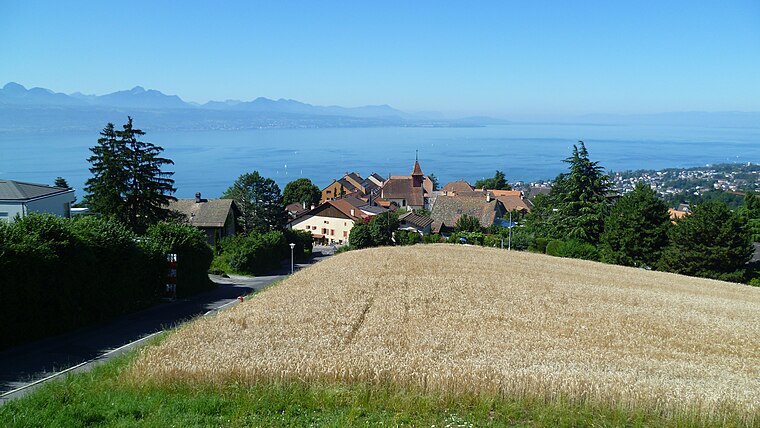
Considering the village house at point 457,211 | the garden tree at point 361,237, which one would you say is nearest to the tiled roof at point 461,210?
the village house at point 457,211

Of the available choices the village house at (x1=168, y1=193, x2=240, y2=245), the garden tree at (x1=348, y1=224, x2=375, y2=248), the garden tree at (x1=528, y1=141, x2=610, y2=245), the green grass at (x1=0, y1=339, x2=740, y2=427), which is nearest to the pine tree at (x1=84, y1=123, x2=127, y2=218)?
the village house at (x1=168, y1=193, x2=240, y2=245)

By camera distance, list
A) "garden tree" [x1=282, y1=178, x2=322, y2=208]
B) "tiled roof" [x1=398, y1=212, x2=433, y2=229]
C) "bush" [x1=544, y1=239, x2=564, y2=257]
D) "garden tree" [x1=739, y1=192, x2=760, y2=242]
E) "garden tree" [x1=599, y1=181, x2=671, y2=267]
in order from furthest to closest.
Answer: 1. "garden tree" [x1=282, y1=178, x2=322, y2=208]
2. "tiled roof" [x1=398, y1=212, x2=433, y2=229]
3. "bush" [x1=544, y1=239, x2=564, y2=257]
4. "garden tree" [x1=739, y1=192, x2=760, y2=242]
5. "garden tree" [x1=599, y1=181, x2=671, y2=267]

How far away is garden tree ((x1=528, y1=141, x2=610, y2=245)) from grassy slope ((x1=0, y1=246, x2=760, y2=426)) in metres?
27.9

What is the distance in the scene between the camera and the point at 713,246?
3966cm

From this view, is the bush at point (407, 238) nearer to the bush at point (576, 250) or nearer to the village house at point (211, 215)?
the bush at point (576, 250)

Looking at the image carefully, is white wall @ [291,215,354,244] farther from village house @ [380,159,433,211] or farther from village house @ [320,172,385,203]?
village house @ [380,159,433,211]

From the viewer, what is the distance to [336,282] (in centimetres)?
2261

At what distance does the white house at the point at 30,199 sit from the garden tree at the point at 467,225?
130 feet

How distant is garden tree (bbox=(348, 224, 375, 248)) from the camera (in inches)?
2114

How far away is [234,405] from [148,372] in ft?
7.49

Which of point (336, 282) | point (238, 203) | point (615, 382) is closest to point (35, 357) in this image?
point (336, 282)

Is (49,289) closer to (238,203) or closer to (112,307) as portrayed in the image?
(112,307)

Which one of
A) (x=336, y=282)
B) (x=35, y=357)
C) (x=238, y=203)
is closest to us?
(x=35, y=357)

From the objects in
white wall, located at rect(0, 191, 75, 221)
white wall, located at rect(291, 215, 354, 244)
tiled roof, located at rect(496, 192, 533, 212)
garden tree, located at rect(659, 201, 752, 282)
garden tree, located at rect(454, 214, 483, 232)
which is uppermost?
white wall, located at rect(0, 191, 75, 221)
